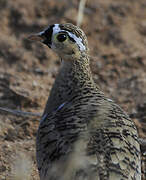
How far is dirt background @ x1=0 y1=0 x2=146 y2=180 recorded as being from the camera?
15.8 feet

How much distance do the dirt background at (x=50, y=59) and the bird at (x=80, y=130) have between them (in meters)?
0.42

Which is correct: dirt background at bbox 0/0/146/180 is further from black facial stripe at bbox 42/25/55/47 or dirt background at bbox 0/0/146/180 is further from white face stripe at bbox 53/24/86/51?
black facial stripe at bbox 42/25/55/47

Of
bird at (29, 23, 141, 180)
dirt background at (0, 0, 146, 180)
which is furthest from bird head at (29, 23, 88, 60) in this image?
dirt background at (0, 0, 146, 180)

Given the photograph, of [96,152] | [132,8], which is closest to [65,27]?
[96,152]

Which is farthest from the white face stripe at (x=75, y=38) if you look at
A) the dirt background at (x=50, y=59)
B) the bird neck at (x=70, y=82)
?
the dirt background at (x=50, y=59)

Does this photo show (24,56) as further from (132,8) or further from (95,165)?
(95,165)

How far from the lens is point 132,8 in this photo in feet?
25.6

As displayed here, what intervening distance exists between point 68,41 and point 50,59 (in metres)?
2.57

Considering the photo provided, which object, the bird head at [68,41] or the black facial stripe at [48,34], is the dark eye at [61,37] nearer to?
the bird head at [68,41]

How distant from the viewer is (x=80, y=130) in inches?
127

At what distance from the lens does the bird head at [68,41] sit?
4055mm

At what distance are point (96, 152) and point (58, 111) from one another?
81 centimetres

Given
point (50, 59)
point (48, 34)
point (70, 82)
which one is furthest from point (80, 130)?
point (50, 59)

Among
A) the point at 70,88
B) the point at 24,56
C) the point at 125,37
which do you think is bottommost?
the point at 70,88
